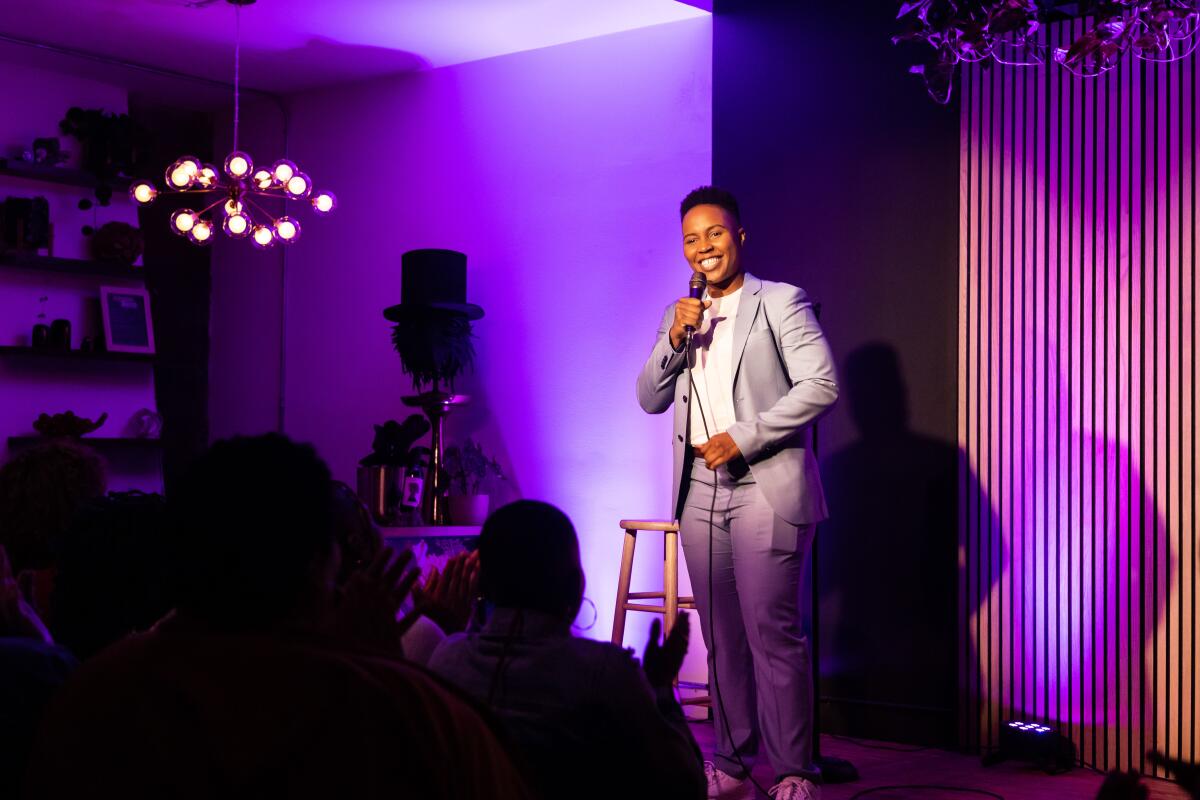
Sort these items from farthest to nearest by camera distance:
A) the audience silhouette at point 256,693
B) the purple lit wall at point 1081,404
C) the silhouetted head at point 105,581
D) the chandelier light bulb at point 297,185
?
the chandelier light bulb at point 297,185 < the purple lit wall at point 1081,404 < the silhouetted head at point 105,581 < the audience silhouette at point 256,693

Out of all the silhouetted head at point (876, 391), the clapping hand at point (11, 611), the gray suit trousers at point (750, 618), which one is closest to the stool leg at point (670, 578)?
the silhouetted head at point (876, 391)

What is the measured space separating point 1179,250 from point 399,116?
4.09 meters

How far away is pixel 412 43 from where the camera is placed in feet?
19.9

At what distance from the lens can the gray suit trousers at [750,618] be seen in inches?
130

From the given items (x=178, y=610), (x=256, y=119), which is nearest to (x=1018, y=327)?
(x=178, y=610)

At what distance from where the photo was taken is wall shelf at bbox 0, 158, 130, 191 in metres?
6.45

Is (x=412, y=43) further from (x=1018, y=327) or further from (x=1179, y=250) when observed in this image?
(x=1179, y=250)

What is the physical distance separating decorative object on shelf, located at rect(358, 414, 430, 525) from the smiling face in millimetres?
2300

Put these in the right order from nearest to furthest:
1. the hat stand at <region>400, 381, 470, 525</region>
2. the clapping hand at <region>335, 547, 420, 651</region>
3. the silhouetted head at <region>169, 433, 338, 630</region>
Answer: the silhouetted head at <region>169, 433, 338, 630</region>
the clapping hand at <region>335, 547, 420, 651</region>
the hat stand at <region>400, 381, 470, 525</region>

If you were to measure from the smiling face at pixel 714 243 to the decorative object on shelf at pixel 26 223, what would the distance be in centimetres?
451

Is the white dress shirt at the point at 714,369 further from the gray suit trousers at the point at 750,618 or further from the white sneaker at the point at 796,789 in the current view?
the white sneaker at the point at 796,789

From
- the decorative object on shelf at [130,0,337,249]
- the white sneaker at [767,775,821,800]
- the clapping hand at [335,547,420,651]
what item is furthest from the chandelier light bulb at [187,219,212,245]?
the clapping hand at [335,547,420,651]

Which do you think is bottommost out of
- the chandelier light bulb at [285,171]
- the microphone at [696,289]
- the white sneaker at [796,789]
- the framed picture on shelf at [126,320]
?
the white sneaker at [796,789]

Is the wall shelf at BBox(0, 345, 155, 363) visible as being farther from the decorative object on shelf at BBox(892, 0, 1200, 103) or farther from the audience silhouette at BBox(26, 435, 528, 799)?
the audience silhouette at BBox(26, 435, 528, 799)
